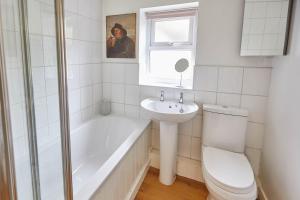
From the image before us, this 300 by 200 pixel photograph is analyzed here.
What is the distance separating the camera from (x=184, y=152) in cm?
203

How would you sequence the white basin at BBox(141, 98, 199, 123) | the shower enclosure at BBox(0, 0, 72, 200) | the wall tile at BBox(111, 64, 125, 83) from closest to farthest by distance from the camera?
the shower enclosure at BBox(0, 0, 72, 200), the white basin at BBox(141, 98, 199, 123), the wall tile at BBox(111, 64, 125, 83)

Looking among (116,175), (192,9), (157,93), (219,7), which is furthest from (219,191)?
(192,9)

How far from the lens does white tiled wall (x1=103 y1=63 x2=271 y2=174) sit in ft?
5.46

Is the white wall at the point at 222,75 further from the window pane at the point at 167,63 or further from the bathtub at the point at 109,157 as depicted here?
the bathtub at the point at 109,157

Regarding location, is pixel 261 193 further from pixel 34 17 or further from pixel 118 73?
pixel 34 17

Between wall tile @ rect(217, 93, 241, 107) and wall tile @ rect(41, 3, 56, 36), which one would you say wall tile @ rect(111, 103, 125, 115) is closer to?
wall tile @ rect(217, 93, 241, 107)

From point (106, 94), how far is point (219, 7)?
151cm

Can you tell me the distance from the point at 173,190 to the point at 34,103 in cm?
148

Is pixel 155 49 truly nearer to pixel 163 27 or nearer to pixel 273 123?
pixel 163 27

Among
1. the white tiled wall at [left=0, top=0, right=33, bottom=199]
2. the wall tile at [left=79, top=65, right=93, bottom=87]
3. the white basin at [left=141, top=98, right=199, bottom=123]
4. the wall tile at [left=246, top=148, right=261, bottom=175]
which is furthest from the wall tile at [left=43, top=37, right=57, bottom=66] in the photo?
the wall tile at [left=246, top=148, right=261, bottom=175]

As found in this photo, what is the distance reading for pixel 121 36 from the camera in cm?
208

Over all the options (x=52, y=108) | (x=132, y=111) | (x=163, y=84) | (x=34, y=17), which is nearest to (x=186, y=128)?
(x=163, y=84)

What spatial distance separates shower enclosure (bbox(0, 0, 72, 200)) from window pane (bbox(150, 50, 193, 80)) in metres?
1.41

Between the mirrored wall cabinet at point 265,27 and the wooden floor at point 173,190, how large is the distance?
133 cm
